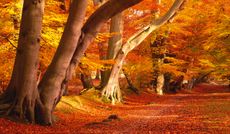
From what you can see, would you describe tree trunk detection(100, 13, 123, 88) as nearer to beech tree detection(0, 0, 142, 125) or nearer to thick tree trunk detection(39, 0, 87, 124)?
beech tree detection(0, 0, 142, 125)

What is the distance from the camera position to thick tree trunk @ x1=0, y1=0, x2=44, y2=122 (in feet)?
A: 35.5

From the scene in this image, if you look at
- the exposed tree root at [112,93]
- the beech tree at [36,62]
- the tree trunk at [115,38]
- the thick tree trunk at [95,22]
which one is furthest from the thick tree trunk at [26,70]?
the tree trunk at [115,38]

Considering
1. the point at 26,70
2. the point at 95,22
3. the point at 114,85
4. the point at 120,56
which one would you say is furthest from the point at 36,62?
the point at 120,56

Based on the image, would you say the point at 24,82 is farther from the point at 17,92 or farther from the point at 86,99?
the point at 86,99

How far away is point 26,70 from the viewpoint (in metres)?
10.9

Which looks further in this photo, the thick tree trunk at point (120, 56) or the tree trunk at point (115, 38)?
the tree trunk at point (115, 38)

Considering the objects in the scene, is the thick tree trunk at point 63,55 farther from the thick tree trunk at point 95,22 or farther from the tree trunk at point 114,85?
the tree trunk at point 114,85

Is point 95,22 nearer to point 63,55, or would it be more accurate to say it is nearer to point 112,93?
point 63,55

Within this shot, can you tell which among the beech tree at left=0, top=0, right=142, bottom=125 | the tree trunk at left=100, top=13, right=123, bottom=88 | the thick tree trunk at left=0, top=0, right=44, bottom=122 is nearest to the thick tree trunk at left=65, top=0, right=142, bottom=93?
the beech tree at left=0, top=0, right=142, bottom=125

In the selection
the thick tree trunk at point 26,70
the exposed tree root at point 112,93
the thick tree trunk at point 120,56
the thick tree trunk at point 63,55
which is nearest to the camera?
the thick tree trunk at point 26,70

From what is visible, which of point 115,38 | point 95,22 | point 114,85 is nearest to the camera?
point 95,22

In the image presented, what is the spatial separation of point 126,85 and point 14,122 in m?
23.4

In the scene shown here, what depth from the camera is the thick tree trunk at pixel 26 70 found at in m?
10.8

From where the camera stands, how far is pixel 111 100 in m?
22.8
